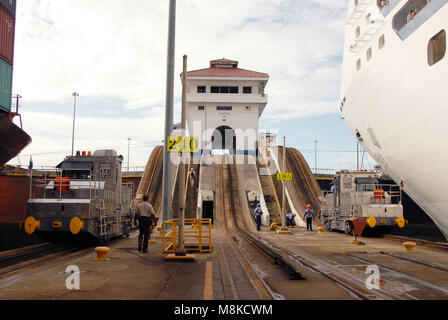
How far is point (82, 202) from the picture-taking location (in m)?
13.7

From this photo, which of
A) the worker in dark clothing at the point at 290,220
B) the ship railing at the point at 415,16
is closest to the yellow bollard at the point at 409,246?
the ship railing at the point at 415,16

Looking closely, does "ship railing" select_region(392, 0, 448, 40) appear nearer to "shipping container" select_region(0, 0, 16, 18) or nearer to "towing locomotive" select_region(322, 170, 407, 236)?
"towing locomotive" select_region(322, 170, 407, 236)

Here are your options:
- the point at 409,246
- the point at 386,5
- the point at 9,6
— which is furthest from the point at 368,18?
the point at 9,6

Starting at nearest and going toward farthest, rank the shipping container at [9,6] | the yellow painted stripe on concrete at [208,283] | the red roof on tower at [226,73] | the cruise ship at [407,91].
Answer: the yellow painted stripe on concrete at [208,283] < the cruise ship at [407,91] < the shipping container at [9,6] < the red roof on tower at [226,73]

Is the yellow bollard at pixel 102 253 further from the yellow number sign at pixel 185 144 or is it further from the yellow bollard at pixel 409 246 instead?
the yellow bollard at pixel 409 246

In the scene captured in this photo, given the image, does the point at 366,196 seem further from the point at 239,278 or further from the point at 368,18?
the point at 239,278

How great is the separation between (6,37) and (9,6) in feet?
5.80

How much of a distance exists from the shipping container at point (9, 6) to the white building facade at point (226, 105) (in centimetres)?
2738

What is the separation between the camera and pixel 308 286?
7.84 m

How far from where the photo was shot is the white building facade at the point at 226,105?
48469mm

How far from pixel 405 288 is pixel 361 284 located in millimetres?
781

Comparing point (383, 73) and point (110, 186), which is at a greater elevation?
point (383, 73)
